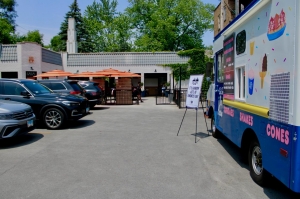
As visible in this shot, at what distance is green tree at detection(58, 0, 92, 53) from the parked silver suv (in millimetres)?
41058

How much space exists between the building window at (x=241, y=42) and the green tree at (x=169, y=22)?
116 ft

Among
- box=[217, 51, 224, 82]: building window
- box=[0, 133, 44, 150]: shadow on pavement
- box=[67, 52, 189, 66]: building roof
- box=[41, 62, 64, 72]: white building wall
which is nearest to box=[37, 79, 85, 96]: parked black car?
box=[0, 133, 44, 150]: shadow on pavement

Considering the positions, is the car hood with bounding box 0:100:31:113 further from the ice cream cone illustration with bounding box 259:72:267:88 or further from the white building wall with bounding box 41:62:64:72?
the white building wall with bounding box 41:62:64:72

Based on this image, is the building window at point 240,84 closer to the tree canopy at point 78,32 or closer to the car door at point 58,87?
the car door at point 58,87

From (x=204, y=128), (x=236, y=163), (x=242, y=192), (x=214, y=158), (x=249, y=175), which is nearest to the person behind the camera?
(x=242, y=192)

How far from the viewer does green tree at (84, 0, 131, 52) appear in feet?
153

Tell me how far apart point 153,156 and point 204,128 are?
13.7 feet

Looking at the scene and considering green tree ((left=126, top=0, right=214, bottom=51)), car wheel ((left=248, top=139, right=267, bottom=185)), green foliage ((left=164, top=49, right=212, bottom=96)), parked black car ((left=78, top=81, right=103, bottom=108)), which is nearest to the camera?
car wheel ((left=248, top=139, right=267, bottom=185))

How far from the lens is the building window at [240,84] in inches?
199

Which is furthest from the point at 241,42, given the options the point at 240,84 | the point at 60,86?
the point at 60,86

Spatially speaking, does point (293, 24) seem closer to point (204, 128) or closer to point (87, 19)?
point (204, 128)

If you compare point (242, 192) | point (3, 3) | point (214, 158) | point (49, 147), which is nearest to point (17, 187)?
point (49, 147)

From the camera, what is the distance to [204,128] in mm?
9836

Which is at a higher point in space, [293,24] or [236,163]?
[293,24]
